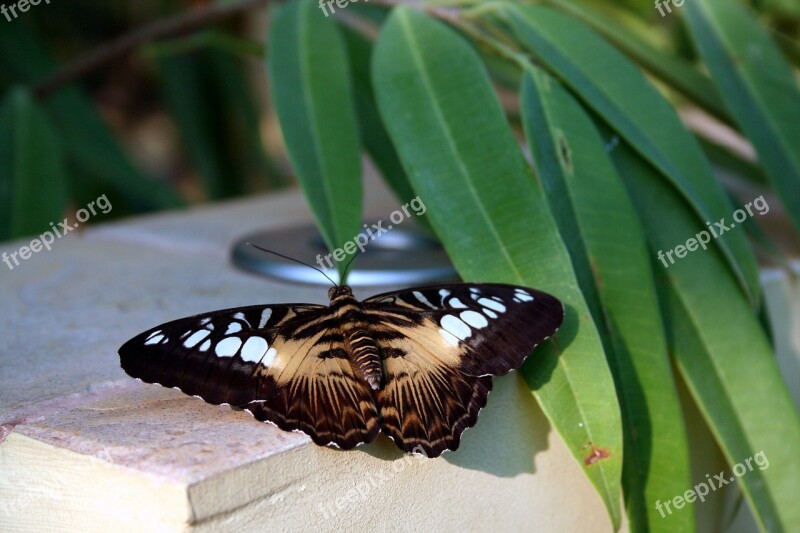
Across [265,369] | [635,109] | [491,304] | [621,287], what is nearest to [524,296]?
[491,304]

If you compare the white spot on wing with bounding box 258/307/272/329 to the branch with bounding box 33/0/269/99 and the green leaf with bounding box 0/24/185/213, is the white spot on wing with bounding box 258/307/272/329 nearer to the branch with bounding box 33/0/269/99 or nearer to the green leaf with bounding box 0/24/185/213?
the branch with bounding box 33/0/269/99

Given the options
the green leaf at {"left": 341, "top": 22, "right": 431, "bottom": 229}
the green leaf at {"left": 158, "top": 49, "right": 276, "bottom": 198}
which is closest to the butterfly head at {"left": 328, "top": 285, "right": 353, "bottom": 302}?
the green leaf at {"left": 341, "top": 22, "right": 431, "bottom": 229}

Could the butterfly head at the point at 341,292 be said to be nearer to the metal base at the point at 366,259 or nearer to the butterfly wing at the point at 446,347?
the butterfly wing at the point at 446,347

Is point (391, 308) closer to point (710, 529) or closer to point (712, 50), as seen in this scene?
point (710, 529)

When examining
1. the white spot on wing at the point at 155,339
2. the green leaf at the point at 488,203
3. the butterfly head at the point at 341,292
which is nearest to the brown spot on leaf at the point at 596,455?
the green leaf at the point at 488,203

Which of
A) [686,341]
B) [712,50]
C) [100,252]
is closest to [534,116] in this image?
[686,341]

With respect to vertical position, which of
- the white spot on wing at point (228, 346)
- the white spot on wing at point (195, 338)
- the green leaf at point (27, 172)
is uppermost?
the green leaf at point (27, 172)
